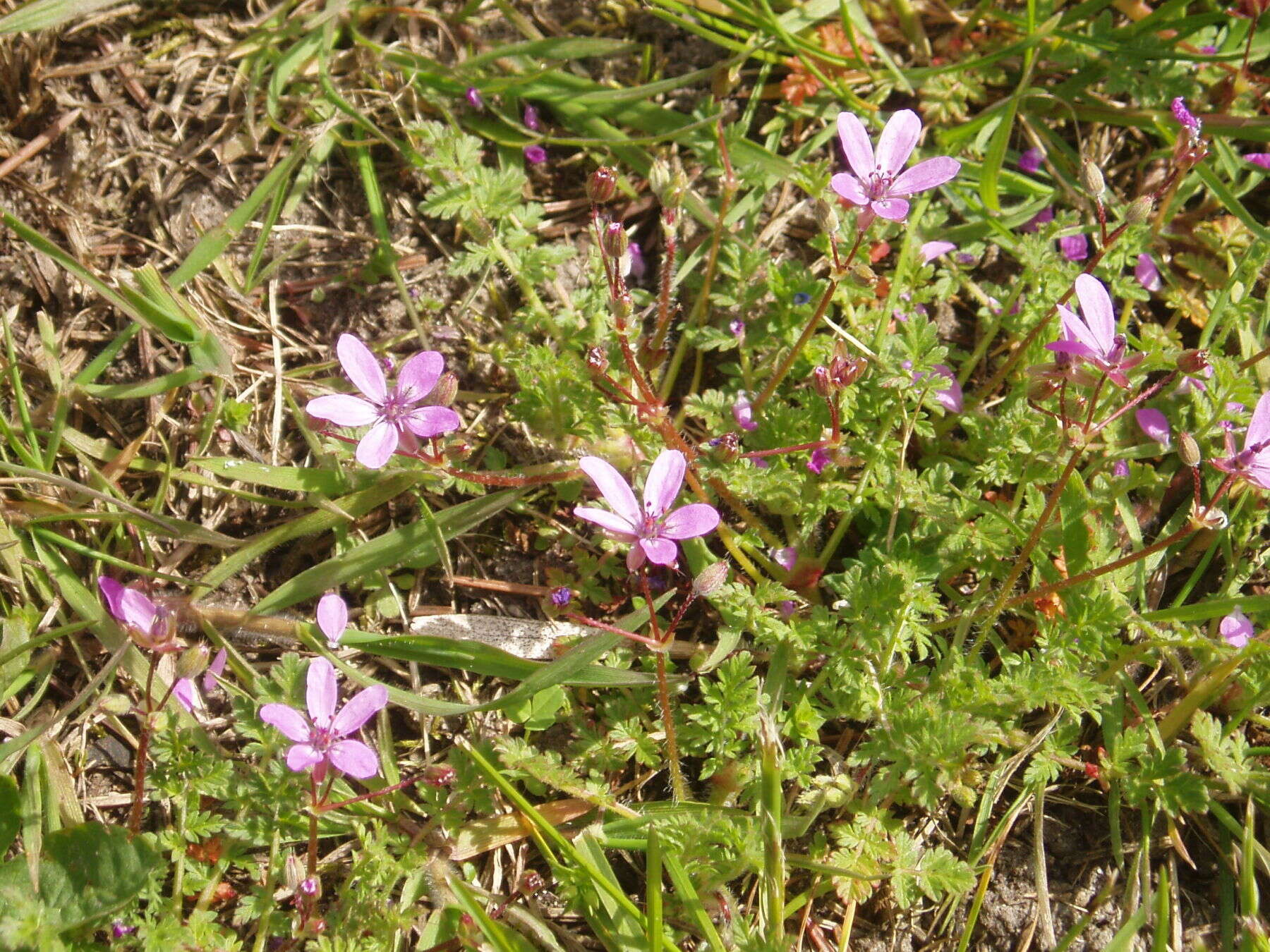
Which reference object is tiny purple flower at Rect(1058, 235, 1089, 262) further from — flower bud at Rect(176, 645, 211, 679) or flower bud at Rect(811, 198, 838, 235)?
flower bud at Rect(176, 645, 211, 679)

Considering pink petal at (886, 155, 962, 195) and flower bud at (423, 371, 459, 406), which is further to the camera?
pink petal at (886, 155, 962, 195)

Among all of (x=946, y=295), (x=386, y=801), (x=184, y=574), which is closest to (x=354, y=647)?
(x=386, y=801)

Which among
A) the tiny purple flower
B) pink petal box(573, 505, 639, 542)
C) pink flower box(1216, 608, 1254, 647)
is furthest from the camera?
the tiny purple flower

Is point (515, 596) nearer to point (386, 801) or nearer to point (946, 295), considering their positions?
point (386, 801)

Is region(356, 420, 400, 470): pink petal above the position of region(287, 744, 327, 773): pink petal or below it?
above

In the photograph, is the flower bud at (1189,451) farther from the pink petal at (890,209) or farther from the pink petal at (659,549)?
the pink petal at (659,549)

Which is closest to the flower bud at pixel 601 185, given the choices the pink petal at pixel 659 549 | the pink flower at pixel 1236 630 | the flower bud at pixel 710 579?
the pink petal at pixel 659 549

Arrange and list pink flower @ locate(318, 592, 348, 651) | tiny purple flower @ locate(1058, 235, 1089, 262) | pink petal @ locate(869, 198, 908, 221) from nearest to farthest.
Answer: pink petal @ locate(869, 198, 908, 221), pink flower @ locate(318, 592, 348, 651), tiny purple flower @ locate(1058, 235, 1089, 262)

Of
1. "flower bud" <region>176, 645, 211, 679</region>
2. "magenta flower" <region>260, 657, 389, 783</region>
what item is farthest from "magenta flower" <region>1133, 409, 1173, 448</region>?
"flower bud" <region>176, 645, 211, 679</region>
